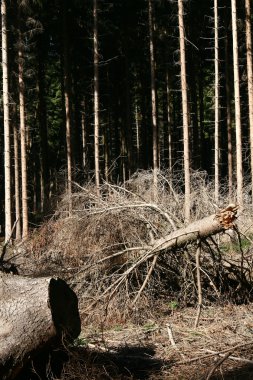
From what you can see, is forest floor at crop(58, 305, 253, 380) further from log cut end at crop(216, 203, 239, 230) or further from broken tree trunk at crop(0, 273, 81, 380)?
log cut end at crop(216, 203, 239, 230)

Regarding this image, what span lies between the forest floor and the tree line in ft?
35.8

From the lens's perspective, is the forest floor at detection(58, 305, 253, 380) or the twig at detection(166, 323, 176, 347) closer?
the forest floor at detection(58, 305, 253, 380)

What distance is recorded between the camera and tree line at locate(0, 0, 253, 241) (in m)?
19.5

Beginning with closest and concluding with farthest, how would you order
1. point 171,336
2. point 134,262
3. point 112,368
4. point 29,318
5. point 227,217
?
point 29,318
point 112,368
point 171,336
point 227,217
point 134,262

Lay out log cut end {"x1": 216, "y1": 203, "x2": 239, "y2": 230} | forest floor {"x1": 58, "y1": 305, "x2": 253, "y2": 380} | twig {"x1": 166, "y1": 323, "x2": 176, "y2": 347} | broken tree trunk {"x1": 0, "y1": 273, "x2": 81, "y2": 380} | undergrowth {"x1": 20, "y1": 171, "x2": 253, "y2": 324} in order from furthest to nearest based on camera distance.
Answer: undergrowth {"x1": 20, "y1": 171, "x2": 253, "y2": 324} → log cut end {"x1": 216, "y1": 203, "x2": 239, "y2": 230} → twig {"x1": 166, "y1": 323, "x2": 176, "y2": 347} → forest floor {"x1": 58, "y1": 305, "x2": 253, "y2": 380} → broken tree trunk {"x1": 0, "y1": 273, "x2": 81, "y2": 380}

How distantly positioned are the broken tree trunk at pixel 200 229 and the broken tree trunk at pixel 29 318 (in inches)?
103

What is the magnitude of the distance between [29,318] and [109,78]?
81.7 feet

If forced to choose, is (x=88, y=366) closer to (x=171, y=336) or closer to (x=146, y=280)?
(x=171, y=336)

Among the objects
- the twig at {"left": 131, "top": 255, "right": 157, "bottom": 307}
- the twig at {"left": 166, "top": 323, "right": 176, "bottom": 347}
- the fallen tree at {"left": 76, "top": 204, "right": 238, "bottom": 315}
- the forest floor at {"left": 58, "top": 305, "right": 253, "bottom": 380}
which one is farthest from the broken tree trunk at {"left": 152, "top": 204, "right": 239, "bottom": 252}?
the twig at {"left": 166, "top": 323, "right": 176, "bottom": 347}

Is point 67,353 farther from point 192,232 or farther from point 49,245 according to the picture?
point 49,245

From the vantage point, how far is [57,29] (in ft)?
78.3

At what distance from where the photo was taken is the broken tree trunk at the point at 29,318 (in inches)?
190

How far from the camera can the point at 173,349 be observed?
6172mm

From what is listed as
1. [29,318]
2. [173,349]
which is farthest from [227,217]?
[29,318]
